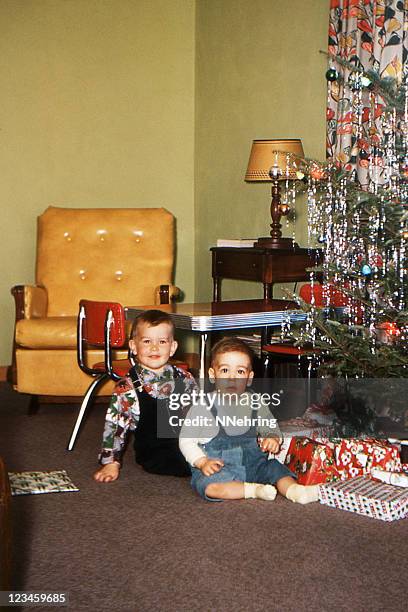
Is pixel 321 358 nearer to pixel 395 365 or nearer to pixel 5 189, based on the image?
pixel 395 365

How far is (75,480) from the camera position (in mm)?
3254

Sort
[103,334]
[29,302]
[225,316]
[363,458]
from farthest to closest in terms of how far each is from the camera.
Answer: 1. [29,302]
2. [103,334]
3. [225,316]
4. [363,458]

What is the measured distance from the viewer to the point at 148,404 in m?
3.32

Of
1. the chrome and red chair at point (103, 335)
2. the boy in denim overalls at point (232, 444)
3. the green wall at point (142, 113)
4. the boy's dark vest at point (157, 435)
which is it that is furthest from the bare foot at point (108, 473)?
the green wall at point (142, 113)

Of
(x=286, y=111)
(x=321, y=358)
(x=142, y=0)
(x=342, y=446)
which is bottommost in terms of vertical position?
(x=342, y=446)

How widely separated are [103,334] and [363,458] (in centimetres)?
117

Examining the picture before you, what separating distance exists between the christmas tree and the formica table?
192 mm

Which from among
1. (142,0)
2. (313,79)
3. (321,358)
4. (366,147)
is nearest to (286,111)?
(313,79)

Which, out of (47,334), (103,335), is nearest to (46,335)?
(47,334)

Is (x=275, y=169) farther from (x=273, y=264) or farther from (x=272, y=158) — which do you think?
(x=273, y=264)

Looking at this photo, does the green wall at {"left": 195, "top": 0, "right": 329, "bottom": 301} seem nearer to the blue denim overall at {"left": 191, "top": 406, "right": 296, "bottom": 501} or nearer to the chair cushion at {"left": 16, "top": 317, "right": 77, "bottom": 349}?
the chair cushion at {"left": 16, "top": 317, "right": 77, "bottom": 349}

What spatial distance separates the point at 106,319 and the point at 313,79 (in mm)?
1999

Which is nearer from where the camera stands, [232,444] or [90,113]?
[232,444]

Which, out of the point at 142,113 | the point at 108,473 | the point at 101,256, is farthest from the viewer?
the point at 142,113
